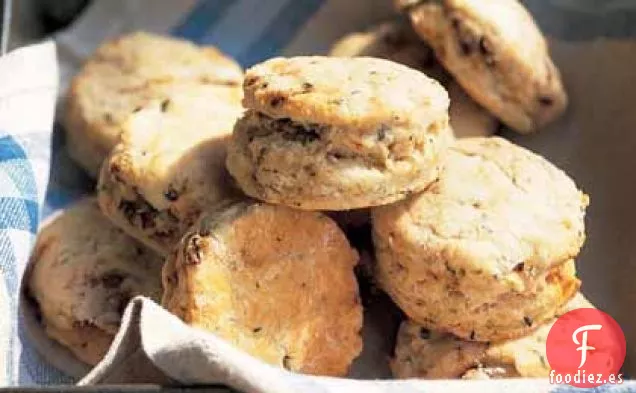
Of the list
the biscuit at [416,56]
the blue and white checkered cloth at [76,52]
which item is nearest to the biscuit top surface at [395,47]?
the biscuit at [416,56]

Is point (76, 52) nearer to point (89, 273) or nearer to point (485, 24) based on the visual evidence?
point (89, 273)

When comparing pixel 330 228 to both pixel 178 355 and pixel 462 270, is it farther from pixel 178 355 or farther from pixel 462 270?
pixel 178 355

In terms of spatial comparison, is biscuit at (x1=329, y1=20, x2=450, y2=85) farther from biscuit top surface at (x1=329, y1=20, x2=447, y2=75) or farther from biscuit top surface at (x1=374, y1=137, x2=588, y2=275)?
biscuit top surface at (x1=374, y1=137, x2=588, y2=275)

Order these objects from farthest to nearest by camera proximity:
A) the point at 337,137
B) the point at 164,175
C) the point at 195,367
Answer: the point at 164,175
the point at 337,137
the point at 195,367

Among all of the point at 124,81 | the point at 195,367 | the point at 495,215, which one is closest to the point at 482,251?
the point at 495,215

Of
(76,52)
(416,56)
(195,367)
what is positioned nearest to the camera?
(195,367)

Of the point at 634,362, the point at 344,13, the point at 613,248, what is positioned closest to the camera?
the point at 634,362

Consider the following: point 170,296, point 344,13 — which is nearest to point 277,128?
point 170,296
